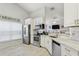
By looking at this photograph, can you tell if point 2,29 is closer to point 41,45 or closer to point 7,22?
point 7,22

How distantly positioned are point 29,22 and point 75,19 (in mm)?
4502

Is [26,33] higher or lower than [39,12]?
lower

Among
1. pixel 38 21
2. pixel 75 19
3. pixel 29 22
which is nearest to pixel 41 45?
pixel 38 21

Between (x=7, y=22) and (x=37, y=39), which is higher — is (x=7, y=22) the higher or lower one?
the higher one

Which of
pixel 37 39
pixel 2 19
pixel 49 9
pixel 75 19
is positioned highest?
pixel 49 9

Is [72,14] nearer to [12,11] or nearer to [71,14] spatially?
[71,14]

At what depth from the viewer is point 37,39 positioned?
5379 mm

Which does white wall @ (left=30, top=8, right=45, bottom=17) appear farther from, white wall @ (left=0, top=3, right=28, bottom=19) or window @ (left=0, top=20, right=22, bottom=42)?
window @ (left=0, top=20, right=22, bottom=42)

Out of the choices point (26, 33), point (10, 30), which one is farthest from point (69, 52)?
point (26, 33)

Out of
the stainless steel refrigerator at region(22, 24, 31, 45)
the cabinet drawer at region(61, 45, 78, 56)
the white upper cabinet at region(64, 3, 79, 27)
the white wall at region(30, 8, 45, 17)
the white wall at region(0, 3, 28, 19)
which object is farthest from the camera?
the stainless steel refrigerator at region(22, 24, 31, 45)

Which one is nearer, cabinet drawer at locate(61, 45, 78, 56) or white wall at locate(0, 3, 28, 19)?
cabinet drawer at locate(61, 45, 78, 56)

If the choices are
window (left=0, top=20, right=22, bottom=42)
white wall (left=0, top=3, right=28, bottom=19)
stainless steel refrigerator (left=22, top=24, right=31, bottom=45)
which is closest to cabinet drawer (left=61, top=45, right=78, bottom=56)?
window (left=0, top=20, right=22, bottom=42)

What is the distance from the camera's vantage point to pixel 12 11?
218 inches

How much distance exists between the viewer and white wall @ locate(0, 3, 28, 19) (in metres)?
4.90
